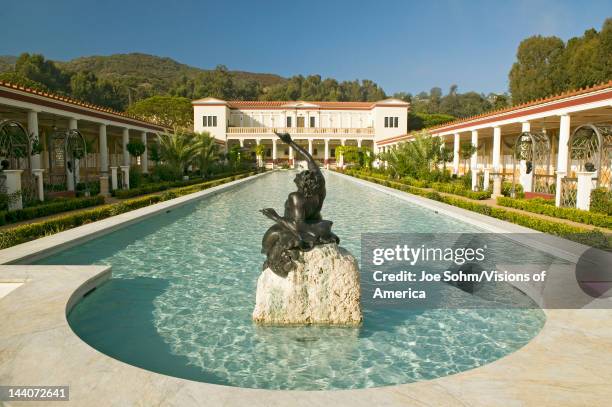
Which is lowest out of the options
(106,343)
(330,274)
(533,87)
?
(106,343)

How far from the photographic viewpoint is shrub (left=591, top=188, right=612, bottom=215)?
9.92 meters

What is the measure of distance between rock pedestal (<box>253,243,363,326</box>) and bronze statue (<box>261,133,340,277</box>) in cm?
9

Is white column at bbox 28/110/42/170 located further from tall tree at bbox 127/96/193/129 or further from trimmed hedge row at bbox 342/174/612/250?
tall tree at bbox 127/96/193/129

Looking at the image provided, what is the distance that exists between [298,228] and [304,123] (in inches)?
1965

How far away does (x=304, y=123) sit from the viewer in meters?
52.9

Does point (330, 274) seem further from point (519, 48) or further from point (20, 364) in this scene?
point (519, 48)

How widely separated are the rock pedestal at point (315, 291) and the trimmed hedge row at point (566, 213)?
734 centimetres

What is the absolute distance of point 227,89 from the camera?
77.9 metres

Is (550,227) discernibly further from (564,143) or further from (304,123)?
(304,123)

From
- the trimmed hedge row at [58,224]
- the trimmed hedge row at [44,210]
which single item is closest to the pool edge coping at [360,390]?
the trimmed hedge row at [58,224]

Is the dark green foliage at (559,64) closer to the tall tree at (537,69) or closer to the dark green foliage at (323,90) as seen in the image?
the tall tree at (537,69)

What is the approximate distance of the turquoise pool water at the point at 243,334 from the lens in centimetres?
342

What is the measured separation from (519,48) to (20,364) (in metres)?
51.9

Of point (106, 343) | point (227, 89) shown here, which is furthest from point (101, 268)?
point (227, 89)
